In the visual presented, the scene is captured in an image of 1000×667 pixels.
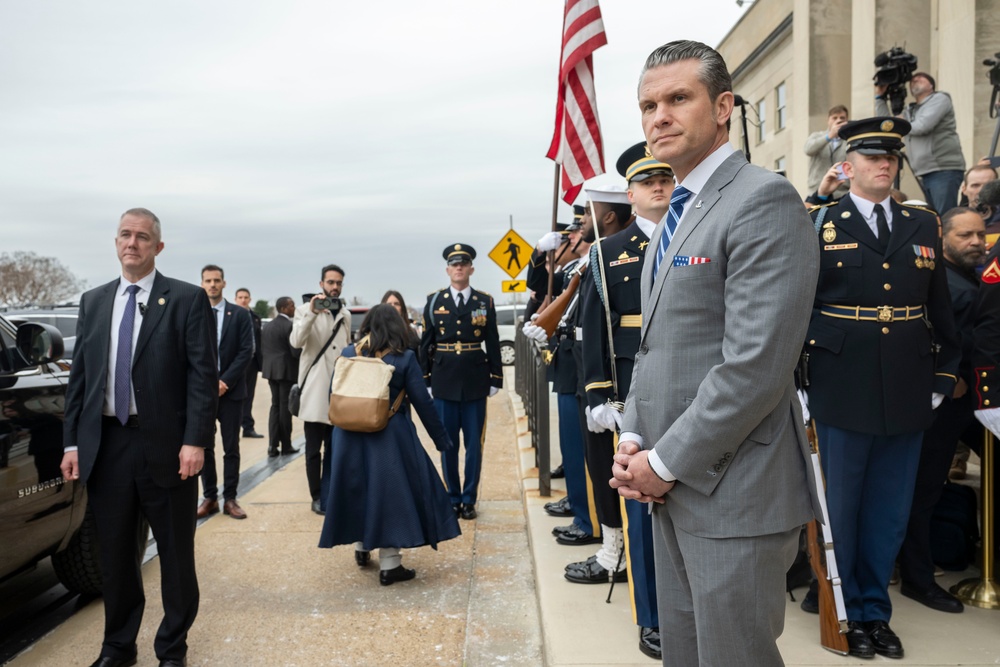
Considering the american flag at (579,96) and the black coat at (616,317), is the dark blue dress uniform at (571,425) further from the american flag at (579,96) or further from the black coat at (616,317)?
the black coat at (616,317)

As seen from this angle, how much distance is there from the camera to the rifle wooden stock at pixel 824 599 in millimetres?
3393

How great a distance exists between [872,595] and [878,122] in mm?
2062

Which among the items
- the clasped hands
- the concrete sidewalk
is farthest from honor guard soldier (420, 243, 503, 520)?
the clasped hands

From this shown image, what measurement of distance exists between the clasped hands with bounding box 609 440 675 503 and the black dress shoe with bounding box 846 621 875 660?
1.94 m

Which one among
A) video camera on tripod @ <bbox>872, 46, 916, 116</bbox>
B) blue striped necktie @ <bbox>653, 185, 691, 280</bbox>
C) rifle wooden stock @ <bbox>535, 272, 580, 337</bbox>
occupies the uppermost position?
video camera on tripod @ <bbox>872, 46, 916, 116</bbox>

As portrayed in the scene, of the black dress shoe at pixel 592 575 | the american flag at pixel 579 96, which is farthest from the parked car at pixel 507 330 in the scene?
the black dress shoe at pixel 592 575

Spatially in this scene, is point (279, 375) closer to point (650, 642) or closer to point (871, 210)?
point (650, 642)

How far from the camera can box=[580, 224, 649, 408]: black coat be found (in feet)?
12.5

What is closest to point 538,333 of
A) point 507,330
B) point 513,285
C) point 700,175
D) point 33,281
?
point 700,175

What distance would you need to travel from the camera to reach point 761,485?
1958 mm

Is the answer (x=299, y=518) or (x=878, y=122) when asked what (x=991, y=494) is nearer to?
(x=878, y=122)

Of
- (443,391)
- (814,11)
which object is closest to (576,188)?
(443,391)

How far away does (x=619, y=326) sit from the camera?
391 centimetres

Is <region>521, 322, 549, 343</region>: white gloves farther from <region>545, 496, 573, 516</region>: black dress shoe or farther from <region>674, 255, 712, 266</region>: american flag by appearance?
<region>674, 255, 712, 266</region>: american flag
